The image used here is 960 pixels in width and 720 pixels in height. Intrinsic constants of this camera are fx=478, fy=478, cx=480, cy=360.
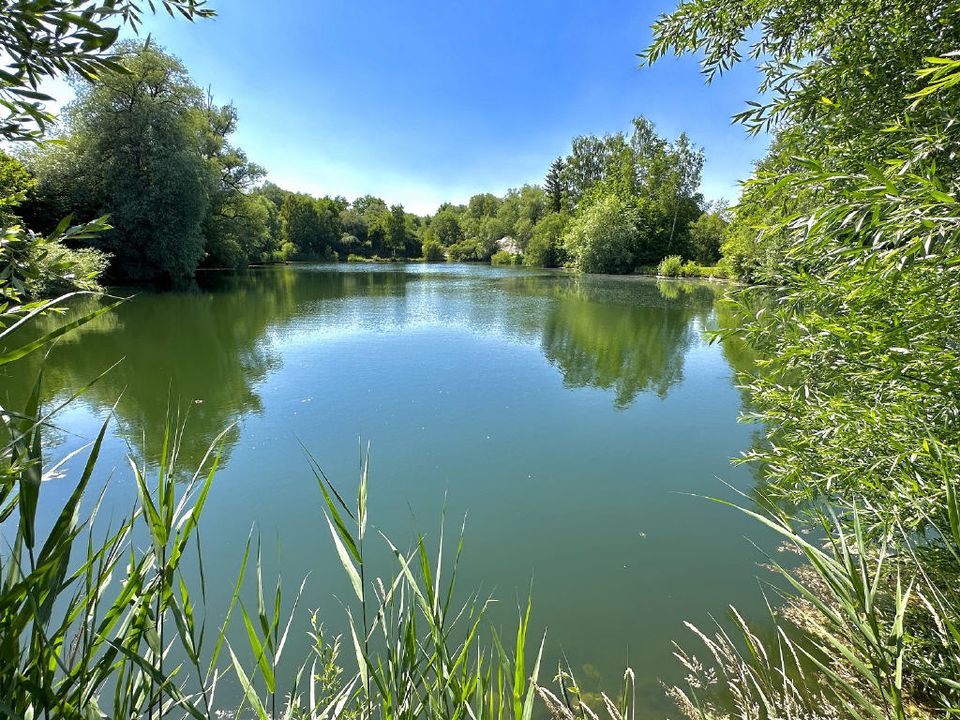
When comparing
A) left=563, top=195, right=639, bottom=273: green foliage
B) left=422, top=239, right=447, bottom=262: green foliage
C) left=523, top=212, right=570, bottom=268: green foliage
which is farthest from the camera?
left=422, top=239, right=447, bottom=262: green foliage

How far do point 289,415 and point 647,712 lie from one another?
18.8 feet

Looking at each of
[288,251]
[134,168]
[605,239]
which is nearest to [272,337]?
[134,168]

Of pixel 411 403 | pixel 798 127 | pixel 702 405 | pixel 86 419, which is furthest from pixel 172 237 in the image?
pixel 798 127

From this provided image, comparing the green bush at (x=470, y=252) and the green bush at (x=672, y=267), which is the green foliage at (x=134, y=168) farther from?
the green bush at (x=470, y=252)

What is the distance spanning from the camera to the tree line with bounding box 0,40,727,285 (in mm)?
19609

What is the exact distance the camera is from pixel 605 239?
37406mm

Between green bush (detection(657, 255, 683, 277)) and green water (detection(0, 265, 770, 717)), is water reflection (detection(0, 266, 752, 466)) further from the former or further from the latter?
green bush (detection(657, 255, 683, 277))

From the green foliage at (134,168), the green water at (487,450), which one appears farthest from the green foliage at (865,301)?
the green foliage at (134,168)

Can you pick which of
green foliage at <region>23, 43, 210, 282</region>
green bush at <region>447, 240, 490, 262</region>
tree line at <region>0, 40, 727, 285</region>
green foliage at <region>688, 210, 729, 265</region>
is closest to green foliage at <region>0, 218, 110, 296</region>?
tree line at <region>0, 40, 727, 285</region>

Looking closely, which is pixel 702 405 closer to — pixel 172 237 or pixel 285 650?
pixel 285 650

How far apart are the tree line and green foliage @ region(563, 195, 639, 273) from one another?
0.36 ft

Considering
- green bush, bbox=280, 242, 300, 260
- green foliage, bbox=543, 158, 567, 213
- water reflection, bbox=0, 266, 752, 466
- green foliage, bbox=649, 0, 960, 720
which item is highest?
green foliage, bbox=543, 158, 567, 213

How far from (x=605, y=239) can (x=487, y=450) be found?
3460cm

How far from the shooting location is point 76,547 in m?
3.90
